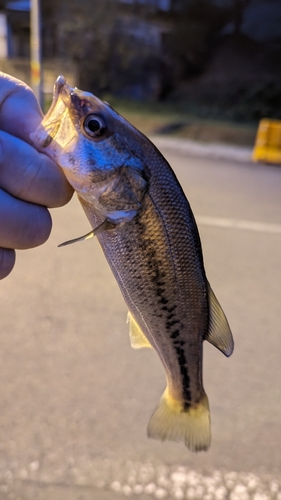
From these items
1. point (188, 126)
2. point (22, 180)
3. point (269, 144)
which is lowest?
point (188, 126)

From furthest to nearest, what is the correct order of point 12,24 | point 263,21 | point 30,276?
point 263,21 → point 12,24 → point 30,276

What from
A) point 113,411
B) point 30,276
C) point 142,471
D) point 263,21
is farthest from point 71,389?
point 263,21

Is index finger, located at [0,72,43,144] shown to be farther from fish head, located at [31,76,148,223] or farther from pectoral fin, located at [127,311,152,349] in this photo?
pectoral fin, located at [127,311,152,349]

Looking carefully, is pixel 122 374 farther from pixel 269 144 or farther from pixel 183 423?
pixel 269 144

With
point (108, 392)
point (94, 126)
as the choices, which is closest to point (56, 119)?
point (94, 126)

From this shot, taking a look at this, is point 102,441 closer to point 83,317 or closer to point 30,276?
point 83,317

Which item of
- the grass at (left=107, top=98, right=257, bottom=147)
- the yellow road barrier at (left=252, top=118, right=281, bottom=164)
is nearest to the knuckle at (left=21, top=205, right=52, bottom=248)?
the yellow road barrier at (left=252, top=118, right=281, bottom=164)
